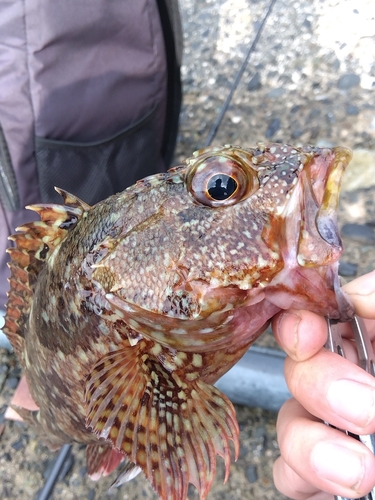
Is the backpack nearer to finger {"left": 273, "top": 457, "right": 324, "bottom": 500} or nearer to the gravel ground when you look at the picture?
the gravel ground

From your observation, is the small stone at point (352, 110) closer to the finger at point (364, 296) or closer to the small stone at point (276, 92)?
the small stone at point (276, 92)

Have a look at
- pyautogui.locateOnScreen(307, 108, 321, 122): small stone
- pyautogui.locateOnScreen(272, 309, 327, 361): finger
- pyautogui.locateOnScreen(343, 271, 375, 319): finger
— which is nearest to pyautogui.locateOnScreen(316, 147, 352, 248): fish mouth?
pyautogui.locateOnScreen(272, 309, 327, 361): finger

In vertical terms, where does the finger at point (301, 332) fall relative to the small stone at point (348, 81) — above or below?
above

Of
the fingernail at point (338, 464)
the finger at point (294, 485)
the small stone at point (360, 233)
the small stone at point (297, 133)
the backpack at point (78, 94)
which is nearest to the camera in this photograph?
the fingernail at point (338, 464)

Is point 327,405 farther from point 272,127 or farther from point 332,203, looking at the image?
point 272,127

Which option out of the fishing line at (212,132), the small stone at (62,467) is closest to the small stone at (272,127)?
the fishing line at (212,132)

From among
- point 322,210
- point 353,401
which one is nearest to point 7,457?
point 353,401
